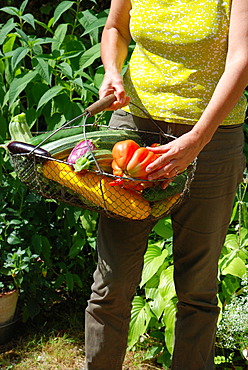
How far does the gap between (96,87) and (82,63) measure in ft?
0.53

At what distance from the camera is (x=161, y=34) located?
205 cm

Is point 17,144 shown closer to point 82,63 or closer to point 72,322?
point 82,63

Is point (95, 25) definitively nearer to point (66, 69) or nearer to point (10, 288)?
point (66, 69)

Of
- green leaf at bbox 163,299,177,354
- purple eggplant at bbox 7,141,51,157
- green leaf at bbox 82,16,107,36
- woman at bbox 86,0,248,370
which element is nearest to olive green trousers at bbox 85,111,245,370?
woman at bbox 86,0,248,370

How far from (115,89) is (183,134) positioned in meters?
0.29

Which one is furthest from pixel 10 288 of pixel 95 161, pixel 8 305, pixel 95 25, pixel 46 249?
pixel 95 161

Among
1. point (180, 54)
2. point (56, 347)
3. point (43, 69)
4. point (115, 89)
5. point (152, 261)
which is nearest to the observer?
point (180, 54)

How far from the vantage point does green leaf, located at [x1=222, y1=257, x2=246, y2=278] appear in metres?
2.90

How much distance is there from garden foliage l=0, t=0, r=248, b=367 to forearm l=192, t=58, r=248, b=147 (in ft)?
3.69

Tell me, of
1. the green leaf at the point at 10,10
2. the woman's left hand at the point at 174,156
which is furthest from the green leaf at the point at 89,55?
the woman's left hand at the point at 174,156

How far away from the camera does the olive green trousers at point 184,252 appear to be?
7.04 ft

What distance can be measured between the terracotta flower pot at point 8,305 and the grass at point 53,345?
0.43ft

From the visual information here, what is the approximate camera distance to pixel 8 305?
3.24 m

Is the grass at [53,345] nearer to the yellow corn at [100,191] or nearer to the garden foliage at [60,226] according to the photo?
the garden foliage at [60,226]
